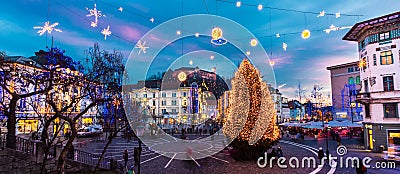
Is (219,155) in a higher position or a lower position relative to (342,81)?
lower

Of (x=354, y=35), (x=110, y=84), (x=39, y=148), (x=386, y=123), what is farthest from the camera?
(x=354, y=35)

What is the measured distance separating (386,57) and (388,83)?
259cm

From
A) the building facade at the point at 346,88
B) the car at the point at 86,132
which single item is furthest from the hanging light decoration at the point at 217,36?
the building facade at the point at 346,88

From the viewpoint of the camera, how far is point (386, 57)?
27.7m

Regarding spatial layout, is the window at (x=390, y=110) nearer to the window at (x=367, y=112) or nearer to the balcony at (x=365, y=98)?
the balcony at (x=365, y=98)

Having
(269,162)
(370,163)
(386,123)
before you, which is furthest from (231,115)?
(386,123)

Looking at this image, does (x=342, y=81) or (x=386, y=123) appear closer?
(x=386, y=123)

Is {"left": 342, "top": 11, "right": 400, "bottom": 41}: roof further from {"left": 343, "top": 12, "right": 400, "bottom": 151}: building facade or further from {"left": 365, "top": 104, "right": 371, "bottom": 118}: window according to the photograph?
{"left": 365, "top": 104, "right": 371, "bottom": 118}: window

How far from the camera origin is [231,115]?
22250mm

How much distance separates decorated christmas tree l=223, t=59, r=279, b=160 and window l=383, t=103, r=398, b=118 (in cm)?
1326

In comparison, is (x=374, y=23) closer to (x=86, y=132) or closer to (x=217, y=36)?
(x=217, y=36)

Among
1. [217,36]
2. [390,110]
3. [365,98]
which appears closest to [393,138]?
[390,110]

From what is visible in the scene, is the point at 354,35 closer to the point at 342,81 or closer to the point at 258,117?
the point at 258,117

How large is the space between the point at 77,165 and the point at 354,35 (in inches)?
1237
